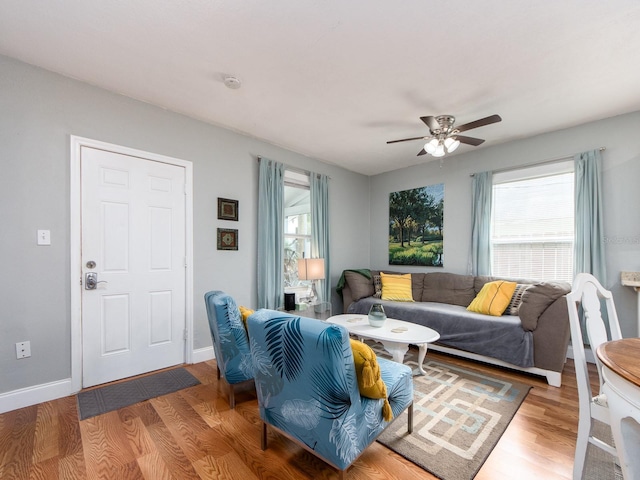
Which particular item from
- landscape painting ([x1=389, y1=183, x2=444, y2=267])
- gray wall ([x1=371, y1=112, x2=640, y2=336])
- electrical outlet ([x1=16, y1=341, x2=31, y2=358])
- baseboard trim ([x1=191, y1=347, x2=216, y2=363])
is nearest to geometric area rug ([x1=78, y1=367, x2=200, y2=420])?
baseboard trim ([x1=191, y1=347, x2=216, y2=363])

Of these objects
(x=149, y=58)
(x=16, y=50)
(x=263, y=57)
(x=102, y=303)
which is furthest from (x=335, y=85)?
(x=102, y=303)

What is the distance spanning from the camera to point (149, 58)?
2.21m

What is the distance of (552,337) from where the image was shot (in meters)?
2.67

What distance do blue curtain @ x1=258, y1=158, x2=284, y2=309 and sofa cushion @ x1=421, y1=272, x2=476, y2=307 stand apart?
2.14m

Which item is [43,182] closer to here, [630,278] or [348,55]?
[348,55]

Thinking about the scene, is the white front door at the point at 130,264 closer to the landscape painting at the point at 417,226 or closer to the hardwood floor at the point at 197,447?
the hardwood floor at the point at 197,447

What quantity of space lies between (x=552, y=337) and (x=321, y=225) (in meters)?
2.99

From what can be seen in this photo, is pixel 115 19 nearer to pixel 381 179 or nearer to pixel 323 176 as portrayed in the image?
pixel 323 176

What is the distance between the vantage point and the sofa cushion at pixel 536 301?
2.73m

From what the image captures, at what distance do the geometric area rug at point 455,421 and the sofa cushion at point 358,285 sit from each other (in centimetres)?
162

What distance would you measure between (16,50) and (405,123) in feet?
11.2

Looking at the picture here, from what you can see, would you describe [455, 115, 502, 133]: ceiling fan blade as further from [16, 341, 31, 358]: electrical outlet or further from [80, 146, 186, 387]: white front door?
[16, 341, 31, 358]: electrical outlet

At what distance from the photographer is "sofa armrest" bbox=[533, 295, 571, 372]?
2617 mm

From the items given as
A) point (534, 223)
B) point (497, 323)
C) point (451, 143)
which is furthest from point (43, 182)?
A: point (534, 223)
